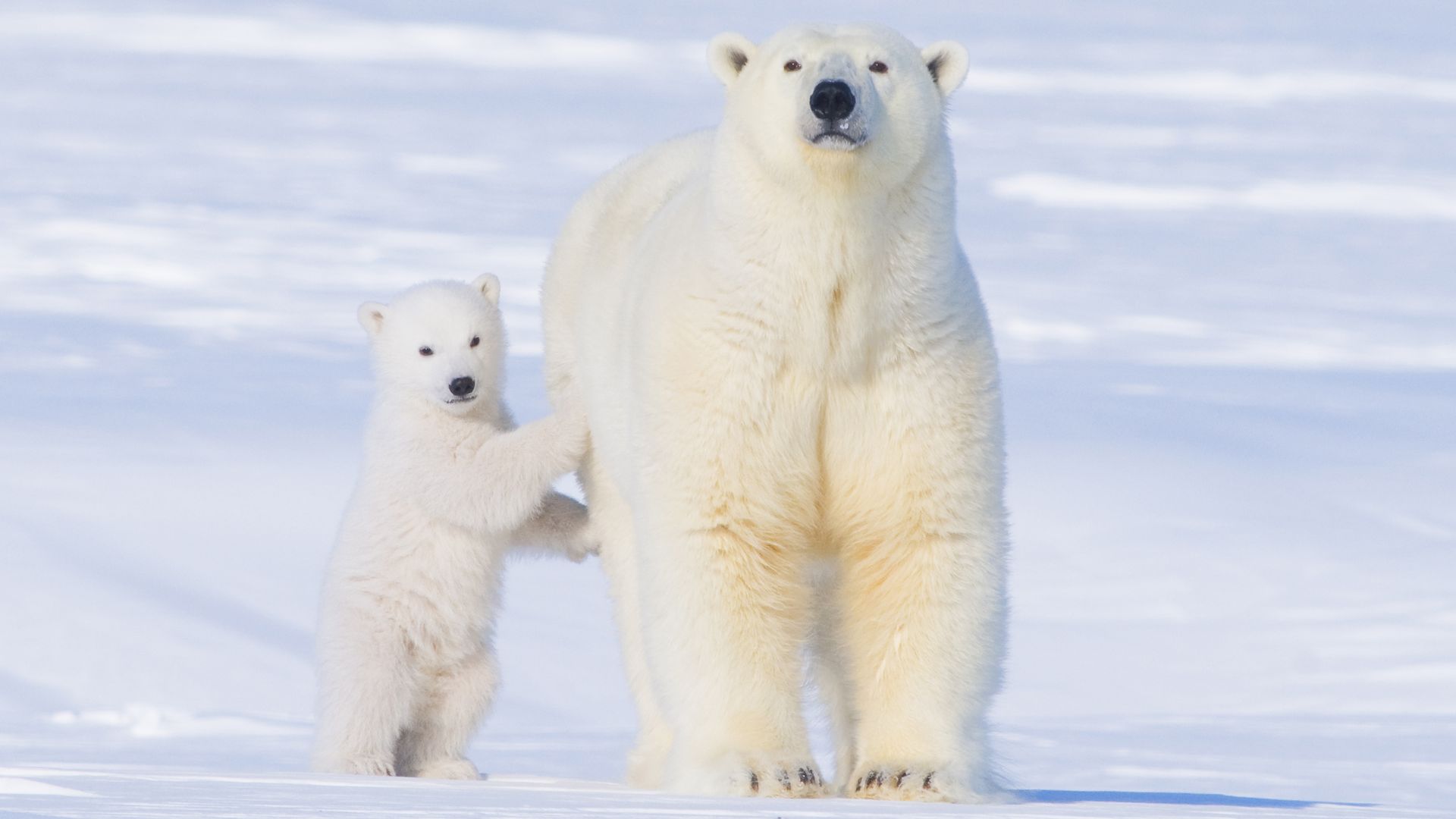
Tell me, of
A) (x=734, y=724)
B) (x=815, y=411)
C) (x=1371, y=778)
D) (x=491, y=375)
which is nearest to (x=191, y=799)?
(x=734, y=724)

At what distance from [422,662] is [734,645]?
1.65 m

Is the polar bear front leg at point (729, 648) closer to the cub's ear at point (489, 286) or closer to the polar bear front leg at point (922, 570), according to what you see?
the polar bear front leg at point (922, 570)

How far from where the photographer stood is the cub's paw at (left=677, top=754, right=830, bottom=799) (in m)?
4.23

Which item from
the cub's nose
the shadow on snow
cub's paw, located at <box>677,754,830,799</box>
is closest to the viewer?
the cub's nose

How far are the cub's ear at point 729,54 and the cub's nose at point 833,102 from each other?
0.48m

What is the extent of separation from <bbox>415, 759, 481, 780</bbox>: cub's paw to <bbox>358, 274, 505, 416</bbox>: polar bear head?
100 centimetres

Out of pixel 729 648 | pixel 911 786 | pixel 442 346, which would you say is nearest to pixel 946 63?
pixel 729 648

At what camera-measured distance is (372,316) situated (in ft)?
19.8

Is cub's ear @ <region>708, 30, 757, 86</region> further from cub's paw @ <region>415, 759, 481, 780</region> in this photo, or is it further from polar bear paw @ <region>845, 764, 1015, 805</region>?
cub's paw @ <region>415, 759, 481, 780</region>

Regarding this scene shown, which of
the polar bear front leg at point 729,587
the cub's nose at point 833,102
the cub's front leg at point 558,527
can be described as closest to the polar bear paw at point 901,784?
the polar bear front leg at point 729,587

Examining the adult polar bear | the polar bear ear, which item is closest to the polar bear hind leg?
the polar bear ear

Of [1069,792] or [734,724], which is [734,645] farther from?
[1069,792]

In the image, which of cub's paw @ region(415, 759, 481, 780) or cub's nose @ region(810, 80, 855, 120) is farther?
cub's paw @ region(415, 759, 481, 780)

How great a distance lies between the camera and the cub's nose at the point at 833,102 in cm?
410
